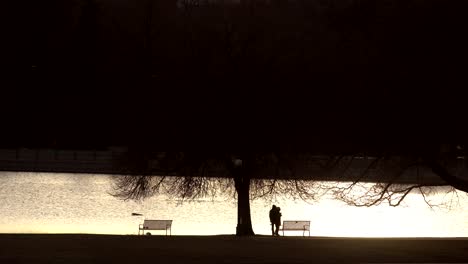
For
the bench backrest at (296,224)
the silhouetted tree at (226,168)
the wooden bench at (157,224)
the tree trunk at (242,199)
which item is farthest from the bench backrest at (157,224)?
the bench backrest at (296,224)

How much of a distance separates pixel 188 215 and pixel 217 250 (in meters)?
27.2

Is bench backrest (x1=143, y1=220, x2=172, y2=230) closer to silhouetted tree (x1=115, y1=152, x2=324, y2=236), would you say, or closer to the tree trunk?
silhouetted tree (x1=115, y1=152, x2=324, y2=236)

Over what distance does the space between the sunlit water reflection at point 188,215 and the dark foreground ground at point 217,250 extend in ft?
44.0

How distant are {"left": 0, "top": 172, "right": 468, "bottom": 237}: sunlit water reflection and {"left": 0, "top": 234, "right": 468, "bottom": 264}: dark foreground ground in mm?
13420

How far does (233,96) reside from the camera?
34.0 metres

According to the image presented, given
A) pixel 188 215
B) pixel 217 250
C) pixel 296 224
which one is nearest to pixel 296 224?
pixel 296 224

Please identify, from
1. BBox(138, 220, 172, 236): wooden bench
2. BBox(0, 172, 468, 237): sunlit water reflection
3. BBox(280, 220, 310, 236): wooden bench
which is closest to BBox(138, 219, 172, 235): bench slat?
BBox(138, 220, 172, 236): wooden bench

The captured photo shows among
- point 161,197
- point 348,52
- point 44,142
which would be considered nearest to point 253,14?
point 348,52

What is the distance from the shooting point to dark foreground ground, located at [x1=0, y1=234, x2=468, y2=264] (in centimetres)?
1822

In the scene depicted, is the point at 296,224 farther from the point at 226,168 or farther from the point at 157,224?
the point at 157,224

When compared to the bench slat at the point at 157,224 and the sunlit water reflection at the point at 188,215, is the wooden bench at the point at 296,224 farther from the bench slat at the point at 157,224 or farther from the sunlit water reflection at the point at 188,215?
the bench slat at the point at 157,224

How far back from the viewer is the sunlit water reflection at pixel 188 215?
40.3 metres

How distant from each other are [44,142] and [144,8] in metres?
24.6

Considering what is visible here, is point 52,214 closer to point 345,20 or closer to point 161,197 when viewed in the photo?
point 161,197
